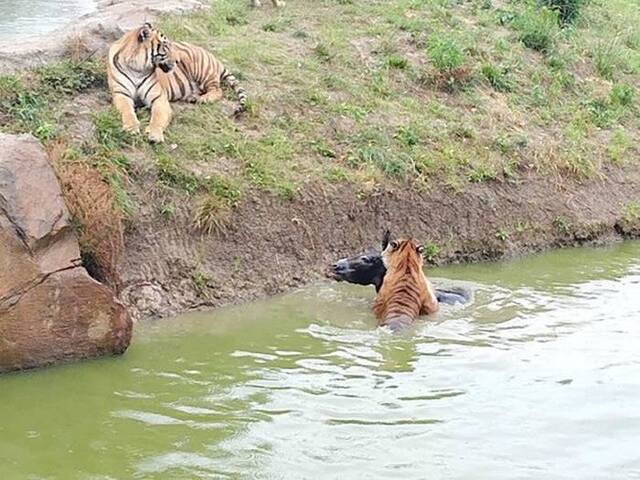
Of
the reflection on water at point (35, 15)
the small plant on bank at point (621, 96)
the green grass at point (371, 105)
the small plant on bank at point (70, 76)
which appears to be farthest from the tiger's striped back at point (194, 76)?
the small plant on bank at point (621, 96)

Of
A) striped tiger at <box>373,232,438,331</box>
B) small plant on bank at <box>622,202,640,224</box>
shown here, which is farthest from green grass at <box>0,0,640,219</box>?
striped tiger at <box>373,232,438,331</box>

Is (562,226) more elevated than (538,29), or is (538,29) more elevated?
(538,29)

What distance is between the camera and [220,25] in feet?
40.5

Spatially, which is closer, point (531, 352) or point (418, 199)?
point (531, 352)

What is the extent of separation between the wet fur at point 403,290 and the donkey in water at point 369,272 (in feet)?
0.67

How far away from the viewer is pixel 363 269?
27.4 feet

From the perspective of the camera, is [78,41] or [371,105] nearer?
[78,41]

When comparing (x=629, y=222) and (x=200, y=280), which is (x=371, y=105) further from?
(x=200, y=280)

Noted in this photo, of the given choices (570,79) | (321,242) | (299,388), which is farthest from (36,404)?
(570,79)

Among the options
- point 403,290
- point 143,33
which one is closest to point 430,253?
point 403,290

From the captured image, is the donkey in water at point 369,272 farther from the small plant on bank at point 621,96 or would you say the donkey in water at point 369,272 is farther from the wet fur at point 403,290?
the small plant on bank at point 621,96

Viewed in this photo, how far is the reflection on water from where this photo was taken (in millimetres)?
13461

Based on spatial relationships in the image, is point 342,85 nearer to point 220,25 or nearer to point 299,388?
point 220,25

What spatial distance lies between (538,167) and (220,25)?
4.02m
